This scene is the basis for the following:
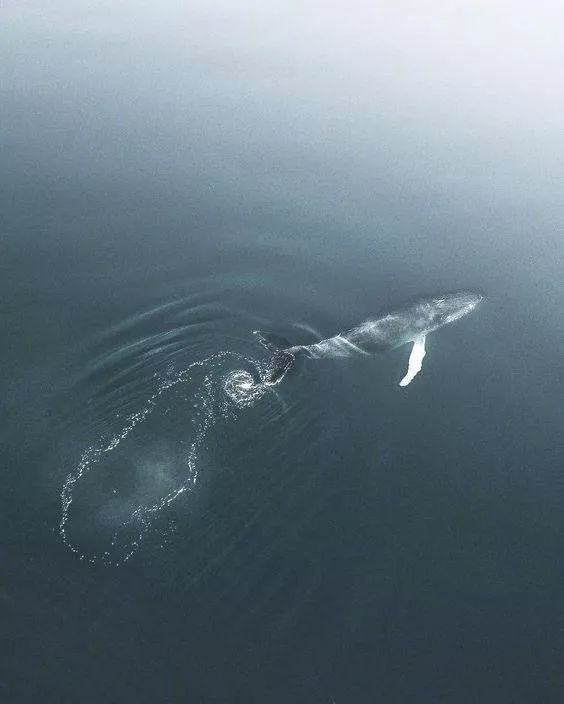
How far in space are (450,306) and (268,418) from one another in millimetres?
40356

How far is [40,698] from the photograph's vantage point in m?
52.3

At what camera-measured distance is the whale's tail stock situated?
80.2 m

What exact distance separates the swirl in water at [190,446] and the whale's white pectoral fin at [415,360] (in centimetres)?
2046

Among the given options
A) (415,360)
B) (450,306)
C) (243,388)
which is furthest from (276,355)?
(450,306)

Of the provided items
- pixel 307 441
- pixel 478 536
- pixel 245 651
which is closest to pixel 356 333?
pixel 307 441

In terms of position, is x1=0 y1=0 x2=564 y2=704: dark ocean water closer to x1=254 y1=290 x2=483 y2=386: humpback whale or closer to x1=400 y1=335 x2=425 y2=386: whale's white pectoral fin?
x1=400 y1=335 x2=425 y2=386: whale's white pectoral fin

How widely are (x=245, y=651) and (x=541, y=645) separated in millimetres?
29365

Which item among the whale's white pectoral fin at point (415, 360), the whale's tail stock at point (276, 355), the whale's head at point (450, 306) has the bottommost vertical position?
the whale's white pectoral fin at point (415, 360)

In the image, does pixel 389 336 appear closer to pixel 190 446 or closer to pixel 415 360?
pixel 415 360

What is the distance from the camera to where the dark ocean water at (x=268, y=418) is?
56531 mm

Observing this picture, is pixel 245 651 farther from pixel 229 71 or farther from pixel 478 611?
pixel 229 71

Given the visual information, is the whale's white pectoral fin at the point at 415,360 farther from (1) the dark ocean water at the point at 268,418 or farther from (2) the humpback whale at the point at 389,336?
(1) the dark ocean water at the point at 268,418

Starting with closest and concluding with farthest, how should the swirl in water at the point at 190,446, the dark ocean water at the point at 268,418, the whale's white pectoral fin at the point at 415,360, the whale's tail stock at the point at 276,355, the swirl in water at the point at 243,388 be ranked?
1. the dark ocean water at the point at 268,418
2. the swirl in water at the point at 190,446
3. the swirl in water at the point at 243,388
4. the whale's tail stock at the point at 276,355
5. the whale's white pectoral fin at the point at 415,360

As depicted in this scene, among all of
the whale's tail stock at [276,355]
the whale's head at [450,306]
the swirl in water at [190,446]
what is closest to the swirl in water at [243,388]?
the swirl in water at [190,446]
